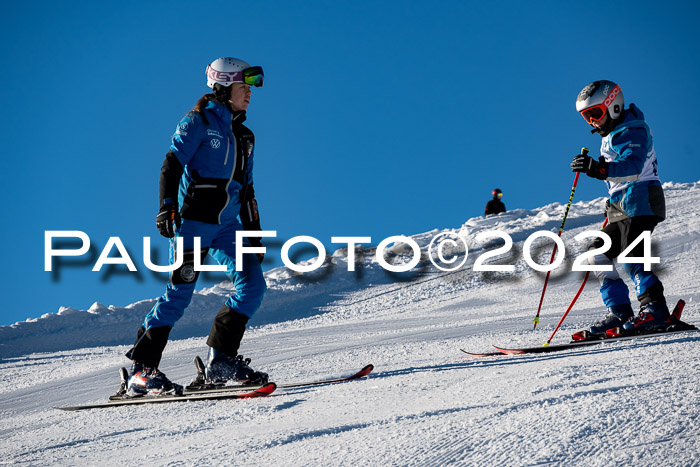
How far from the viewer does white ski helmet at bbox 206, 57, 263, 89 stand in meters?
4.63

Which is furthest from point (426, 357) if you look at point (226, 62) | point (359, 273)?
point (359, 273)

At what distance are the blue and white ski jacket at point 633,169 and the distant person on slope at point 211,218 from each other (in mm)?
2595

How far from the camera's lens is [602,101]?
529 cm

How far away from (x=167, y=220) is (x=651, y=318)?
3.48m

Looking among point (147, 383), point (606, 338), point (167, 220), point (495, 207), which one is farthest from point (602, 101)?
point (495, 207)

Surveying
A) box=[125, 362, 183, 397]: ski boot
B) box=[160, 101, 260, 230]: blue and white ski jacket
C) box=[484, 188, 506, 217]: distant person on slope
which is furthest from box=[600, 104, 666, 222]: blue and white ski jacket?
box=[484, 188, 506, 217]: distant person on slope

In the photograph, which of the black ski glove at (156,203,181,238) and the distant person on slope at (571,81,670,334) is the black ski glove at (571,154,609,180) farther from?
the black ski glove at (156,203,181,238)

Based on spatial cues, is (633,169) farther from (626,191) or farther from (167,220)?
(167,220)

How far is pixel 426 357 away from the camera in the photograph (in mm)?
5320

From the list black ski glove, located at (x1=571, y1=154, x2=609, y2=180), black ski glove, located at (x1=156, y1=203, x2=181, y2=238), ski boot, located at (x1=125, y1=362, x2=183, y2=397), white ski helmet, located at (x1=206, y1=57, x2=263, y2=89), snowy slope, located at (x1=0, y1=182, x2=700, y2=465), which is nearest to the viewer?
snowy slope, located at (x1=0, y1=182, x2=700, y2=465)

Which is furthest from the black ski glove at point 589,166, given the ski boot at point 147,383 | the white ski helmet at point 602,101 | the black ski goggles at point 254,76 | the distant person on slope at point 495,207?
the distant person on slope at point 495,207

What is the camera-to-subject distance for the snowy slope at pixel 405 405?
2502mm

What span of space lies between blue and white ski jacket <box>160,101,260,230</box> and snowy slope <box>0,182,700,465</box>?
1213 mm

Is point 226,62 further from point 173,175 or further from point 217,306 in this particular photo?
point 217,306
